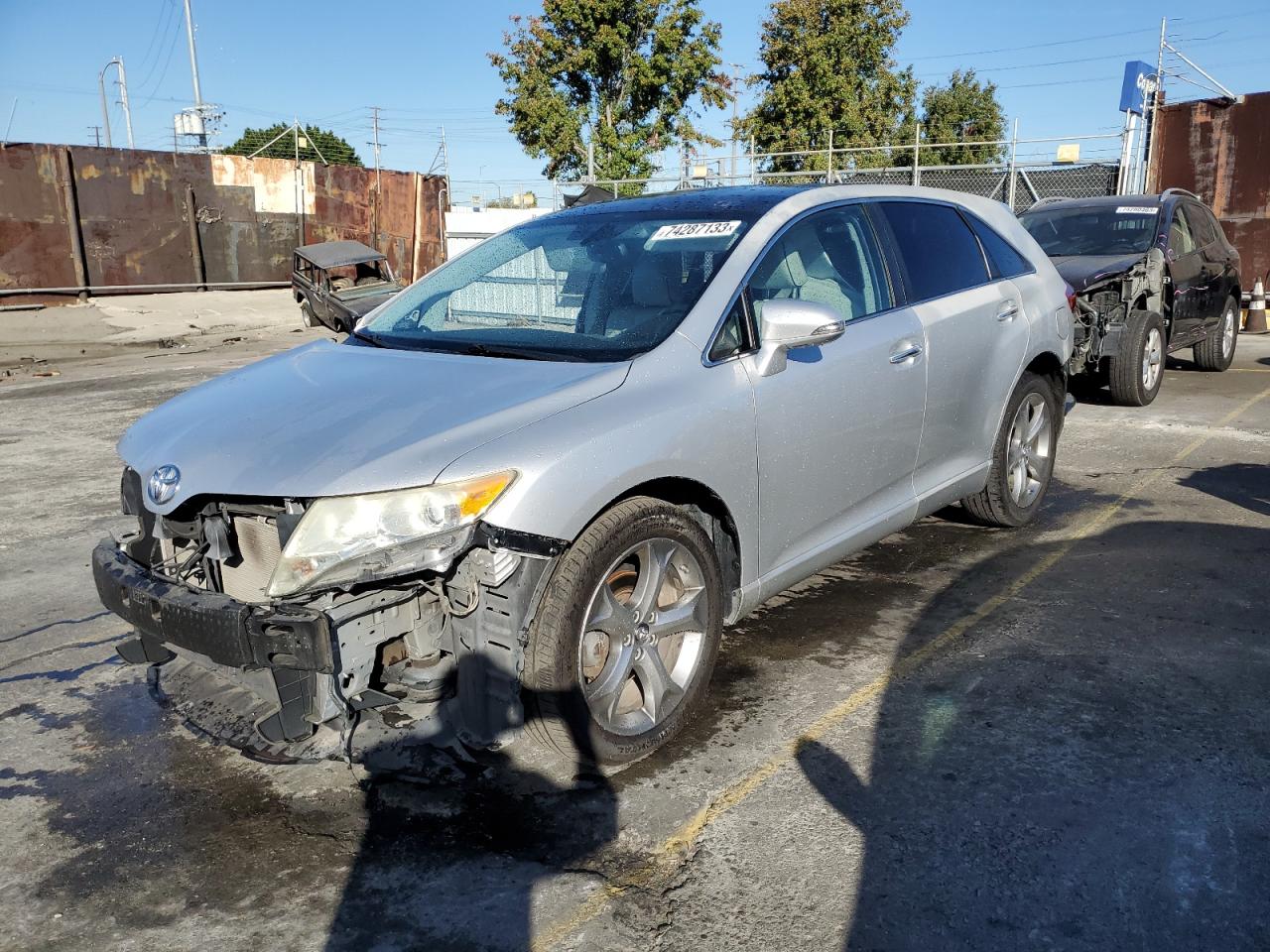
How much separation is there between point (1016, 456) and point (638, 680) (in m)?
2.81

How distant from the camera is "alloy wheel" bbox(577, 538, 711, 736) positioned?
9.78 ft

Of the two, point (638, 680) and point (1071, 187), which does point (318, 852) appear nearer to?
point (638, 680)

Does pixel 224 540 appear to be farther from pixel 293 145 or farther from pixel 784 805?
pixel 293 145

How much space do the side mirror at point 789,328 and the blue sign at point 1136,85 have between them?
1553 centimetres

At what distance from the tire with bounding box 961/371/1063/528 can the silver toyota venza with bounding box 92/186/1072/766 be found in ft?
2.10

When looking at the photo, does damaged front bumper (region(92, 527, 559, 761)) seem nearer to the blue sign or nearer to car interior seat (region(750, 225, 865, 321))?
car interior seat (region(750, 225, 865, 321))

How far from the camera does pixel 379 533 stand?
2.61m

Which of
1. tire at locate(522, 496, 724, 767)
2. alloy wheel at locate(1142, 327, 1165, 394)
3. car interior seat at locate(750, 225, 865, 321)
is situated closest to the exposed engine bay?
alloy wheel at locate(1142, 327, 1165, 394)

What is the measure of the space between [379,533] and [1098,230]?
8.65 metres

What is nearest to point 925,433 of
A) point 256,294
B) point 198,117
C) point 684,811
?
point 684,811

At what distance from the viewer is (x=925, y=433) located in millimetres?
4246

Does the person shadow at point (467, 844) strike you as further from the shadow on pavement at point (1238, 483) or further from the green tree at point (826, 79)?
the green tree at point (826, 79)

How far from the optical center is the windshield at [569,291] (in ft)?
11.2

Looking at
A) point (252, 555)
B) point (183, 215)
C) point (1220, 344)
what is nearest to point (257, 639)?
point (252, 555)
